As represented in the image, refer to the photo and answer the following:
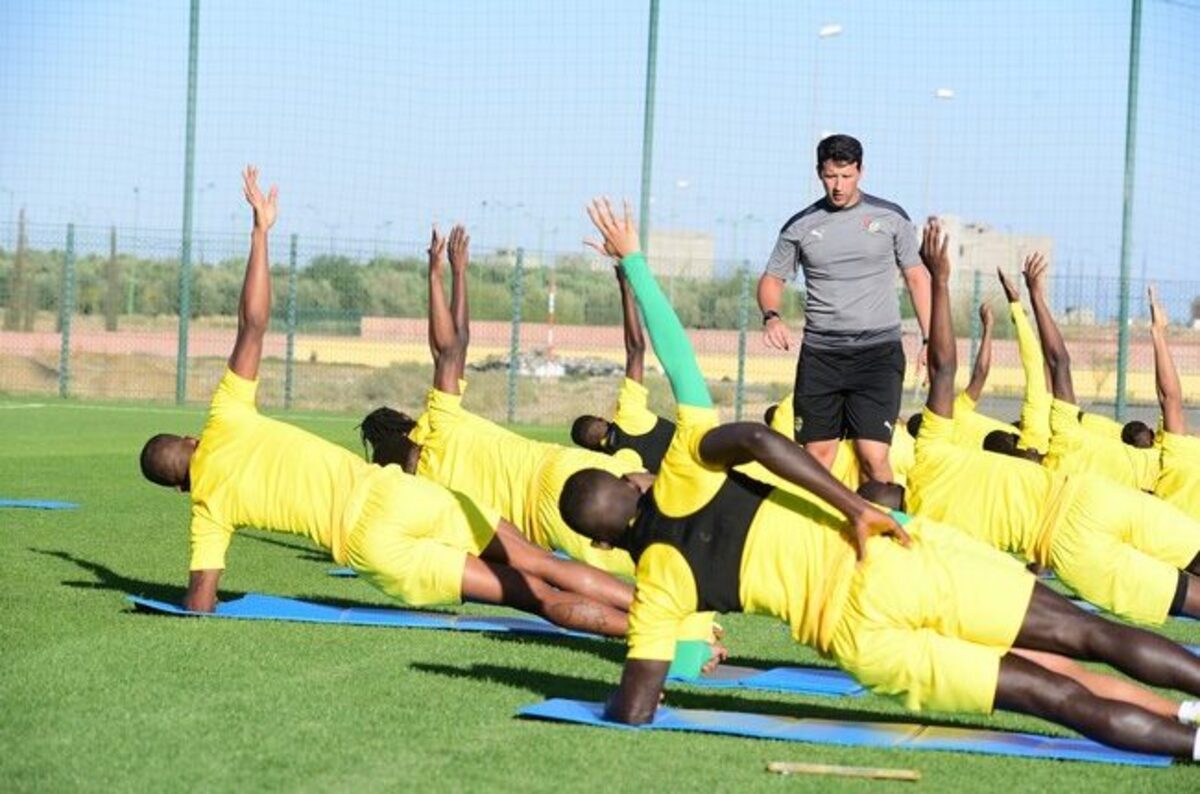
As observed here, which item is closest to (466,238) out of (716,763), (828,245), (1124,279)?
(828,245)

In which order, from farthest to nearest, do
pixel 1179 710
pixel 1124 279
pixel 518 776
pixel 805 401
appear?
pixel 1124 279, pixel 805 401, pixel 1179 710, pixel 518 776

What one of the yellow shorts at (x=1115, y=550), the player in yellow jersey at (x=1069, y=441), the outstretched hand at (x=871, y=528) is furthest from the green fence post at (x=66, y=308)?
the outstretched hand at (x=871, y=528)

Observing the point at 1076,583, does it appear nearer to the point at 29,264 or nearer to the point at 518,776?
the point at 518,776

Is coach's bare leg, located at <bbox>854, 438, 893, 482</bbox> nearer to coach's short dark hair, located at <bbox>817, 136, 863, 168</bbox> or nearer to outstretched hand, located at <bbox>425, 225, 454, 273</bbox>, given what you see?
coach's short dark hair, located at <bbox>817, 136, 863, 168</bbox>

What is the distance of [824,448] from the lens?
1152 cm

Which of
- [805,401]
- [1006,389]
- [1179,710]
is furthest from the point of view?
[1006,389]

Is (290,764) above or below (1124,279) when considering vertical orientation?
below

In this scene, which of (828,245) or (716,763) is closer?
(716,763)

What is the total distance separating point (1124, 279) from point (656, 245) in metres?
7.57

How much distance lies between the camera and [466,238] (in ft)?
39.5

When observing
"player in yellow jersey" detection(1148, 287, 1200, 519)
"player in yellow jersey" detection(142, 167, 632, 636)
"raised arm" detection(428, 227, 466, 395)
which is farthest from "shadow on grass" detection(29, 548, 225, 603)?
"player in yellow jersey" detection(1148, 287, 1200, 519)

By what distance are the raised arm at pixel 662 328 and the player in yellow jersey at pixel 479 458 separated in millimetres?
2863

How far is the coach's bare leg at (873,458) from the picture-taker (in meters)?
11.4

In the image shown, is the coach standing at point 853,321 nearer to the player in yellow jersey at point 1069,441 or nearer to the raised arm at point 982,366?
the player in yellow jersey at point 1069,441
